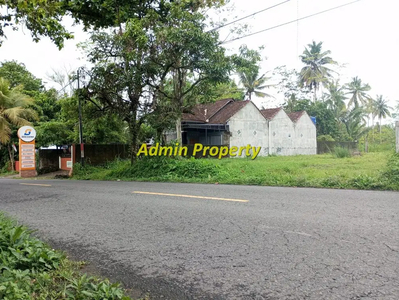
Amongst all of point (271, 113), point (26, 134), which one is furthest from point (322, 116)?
point (26, 134)

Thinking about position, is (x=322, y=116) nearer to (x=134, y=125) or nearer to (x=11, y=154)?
(x=134, y=125)

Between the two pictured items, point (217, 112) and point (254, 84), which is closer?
point (217, 112)

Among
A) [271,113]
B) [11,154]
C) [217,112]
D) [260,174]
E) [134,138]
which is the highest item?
[271,113]

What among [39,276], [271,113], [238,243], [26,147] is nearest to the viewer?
[39,276]

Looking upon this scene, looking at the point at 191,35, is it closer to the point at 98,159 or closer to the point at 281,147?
the point at 98,159

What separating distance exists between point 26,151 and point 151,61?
41.8 ft

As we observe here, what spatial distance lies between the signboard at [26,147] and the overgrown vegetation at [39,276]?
1892 centimetres

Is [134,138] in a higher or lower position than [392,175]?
higher

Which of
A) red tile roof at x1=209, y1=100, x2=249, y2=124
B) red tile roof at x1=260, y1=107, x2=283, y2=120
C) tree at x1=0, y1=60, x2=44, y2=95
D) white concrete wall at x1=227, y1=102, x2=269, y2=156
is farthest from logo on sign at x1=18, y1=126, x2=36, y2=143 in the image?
red tile roof at x1=260, y1=107, x2=283, y2=120

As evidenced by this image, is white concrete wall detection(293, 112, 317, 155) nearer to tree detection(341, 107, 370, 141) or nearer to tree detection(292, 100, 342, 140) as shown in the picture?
tree detection(292, 100, 342, 140)

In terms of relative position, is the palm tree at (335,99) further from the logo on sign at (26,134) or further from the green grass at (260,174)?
the logo on sign at (26,134)

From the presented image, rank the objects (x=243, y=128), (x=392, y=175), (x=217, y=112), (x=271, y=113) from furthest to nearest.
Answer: (x=271, y=113), (x=217, y=112), (x=243, y=128), (x=392, y=175)

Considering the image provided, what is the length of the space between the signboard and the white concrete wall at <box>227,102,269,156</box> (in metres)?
14.2

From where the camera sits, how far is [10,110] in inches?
843
